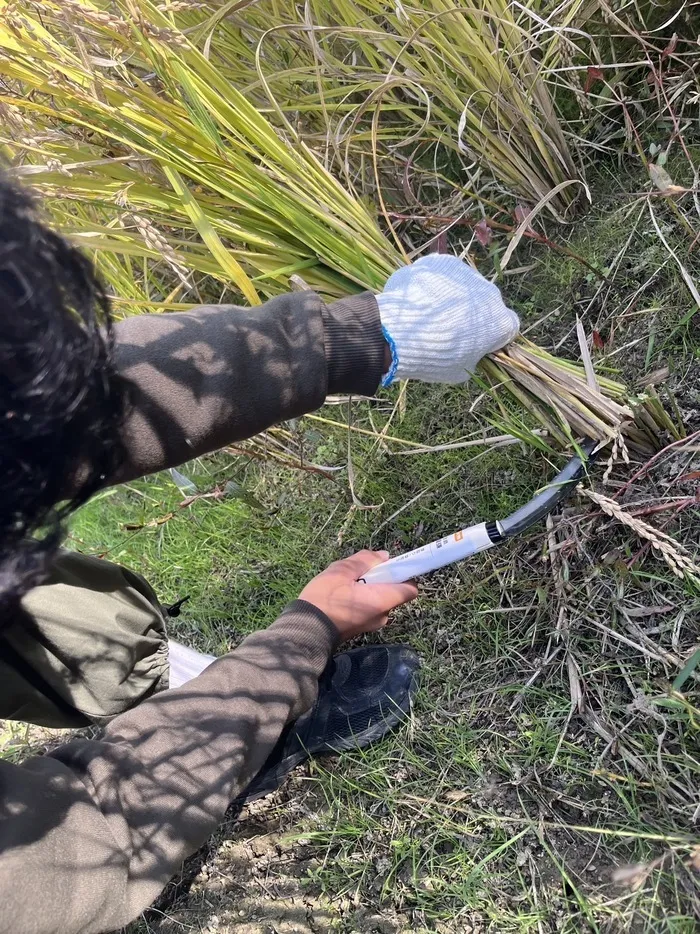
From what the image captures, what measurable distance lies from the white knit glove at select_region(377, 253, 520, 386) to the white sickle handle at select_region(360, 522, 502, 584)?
11.1 inches

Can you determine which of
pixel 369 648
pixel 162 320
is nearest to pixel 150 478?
pixel 369 648

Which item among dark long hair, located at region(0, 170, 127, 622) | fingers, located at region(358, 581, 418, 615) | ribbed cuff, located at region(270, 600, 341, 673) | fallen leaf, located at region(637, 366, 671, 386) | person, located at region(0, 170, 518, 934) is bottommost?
fingers, located at region(358, 581, 418, 615)

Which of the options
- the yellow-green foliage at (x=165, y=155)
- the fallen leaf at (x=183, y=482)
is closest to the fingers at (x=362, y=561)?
the fallen leaf at (x=183, y=482)

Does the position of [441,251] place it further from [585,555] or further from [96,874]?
[96,874]

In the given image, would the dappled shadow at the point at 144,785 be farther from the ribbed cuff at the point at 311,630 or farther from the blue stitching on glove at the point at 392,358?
the blue stitching on glove at the point at 392,358

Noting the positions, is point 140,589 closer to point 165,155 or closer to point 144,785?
point 144,785

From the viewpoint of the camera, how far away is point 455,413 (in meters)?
1.39

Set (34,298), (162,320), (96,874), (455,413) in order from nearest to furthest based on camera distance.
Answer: (34,298) → (96,874) → (162,320) → (455,413)

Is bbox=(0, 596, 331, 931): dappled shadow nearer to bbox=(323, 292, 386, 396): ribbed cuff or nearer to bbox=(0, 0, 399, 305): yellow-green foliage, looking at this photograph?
bbox=(323, 292, 386, 396): ribbed cuff

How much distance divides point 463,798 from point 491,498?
0.55m

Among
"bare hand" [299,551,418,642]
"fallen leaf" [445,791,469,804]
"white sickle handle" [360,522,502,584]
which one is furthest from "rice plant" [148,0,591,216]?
"fallen leaf" [445,791,469,804]

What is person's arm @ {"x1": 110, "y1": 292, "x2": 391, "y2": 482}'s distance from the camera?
93cm

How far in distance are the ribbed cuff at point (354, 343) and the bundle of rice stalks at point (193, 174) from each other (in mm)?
127

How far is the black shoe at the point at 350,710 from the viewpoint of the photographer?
50.2 inches
